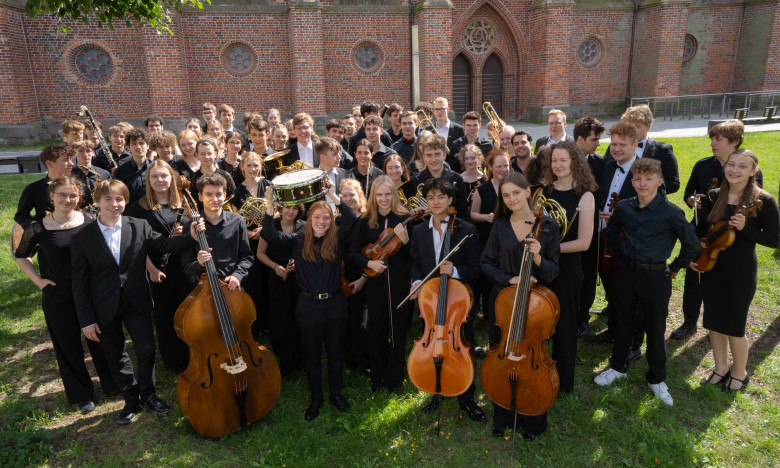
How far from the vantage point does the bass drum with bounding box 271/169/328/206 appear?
4016mm

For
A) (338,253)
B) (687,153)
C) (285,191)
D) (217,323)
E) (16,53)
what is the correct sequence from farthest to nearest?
(16,53) → (687,153) → (338,253) → (285,191) → (217,323)

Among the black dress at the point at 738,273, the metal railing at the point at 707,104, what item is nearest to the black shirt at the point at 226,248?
the black dress at the point at 738,273

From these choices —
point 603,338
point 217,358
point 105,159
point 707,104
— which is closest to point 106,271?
point 217,358

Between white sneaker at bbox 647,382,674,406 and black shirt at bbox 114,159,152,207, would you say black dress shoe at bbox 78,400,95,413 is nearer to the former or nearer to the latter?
black shirt at bbox 114,159,152,207

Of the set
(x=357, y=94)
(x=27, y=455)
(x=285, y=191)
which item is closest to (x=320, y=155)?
(x=285, y=191)

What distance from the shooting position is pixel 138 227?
4.22m

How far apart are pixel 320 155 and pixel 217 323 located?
237 centimetres

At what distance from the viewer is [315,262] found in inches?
166

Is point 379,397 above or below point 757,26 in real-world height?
below

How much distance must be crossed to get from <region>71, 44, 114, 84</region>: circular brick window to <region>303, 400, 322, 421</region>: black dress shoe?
16.4 meters

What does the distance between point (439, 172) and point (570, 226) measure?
→ 1.57 metres

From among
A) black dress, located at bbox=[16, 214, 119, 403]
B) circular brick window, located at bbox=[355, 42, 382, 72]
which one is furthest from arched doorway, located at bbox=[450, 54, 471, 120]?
black dress, located at bbox=[16, 214, 119, 403]

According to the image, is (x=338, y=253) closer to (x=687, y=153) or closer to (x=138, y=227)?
(x=138, y=227)

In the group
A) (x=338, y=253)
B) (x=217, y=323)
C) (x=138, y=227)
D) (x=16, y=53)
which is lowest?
(x=217, y=323)
